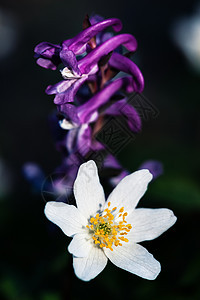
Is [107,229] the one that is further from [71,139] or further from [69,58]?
[69,58]

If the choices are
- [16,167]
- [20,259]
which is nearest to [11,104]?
[16,167]

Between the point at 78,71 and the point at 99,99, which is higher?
the point at 78,71

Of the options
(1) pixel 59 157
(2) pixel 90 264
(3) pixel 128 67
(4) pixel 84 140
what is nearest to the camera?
(2) pixel 90 264

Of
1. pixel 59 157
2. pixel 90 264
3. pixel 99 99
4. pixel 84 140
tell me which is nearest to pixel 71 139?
pixel 84 140

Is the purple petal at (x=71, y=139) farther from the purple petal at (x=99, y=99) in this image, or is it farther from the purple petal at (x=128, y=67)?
the purple petal at (x=128, y=67)

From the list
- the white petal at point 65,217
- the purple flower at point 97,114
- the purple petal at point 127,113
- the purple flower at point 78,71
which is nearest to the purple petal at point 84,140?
the purple flower at point 97,114

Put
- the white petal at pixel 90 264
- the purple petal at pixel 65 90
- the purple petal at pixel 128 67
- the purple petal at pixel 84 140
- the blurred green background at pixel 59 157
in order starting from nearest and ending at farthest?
1. the white petal at pixel 90 264
2. the purple petal at pixel 65 90
3. the purple petal at pixel 128 67
4. the purple petal at pixel 84 140
5. the blurred green background at pixel 59 157

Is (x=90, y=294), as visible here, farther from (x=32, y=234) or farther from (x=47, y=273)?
(x=32, y=234)
